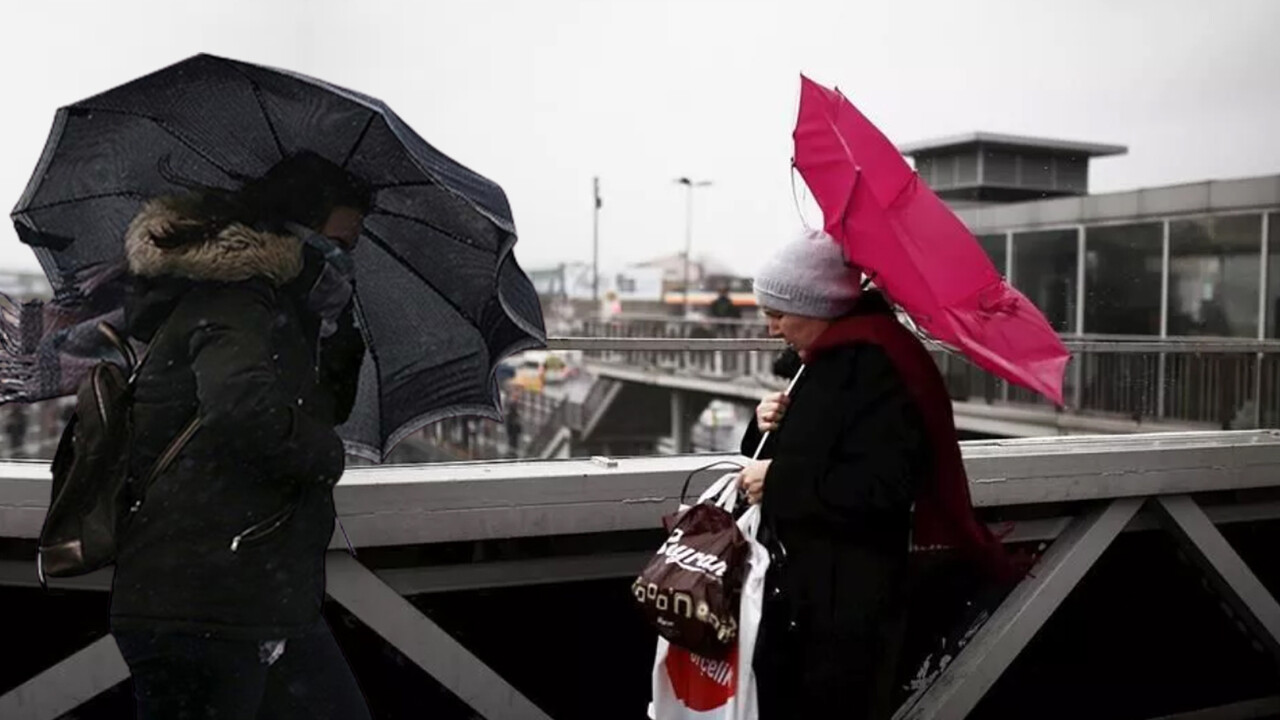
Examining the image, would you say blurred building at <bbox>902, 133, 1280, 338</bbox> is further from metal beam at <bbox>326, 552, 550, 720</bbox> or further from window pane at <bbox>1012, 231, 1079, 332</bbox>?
metal beam at <bbox>326, 552, 550, 720</bbox>

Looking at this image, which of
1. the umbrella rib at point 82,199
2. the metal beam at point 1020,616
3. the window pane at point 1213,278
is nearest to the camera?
the umbrella rib at point 82,199

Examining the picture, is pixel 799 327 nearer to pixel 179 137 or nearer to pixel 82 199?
pixel 179 137

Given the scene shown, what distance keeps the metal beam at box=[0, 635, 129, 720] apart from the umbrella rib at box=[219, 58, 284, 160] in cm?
129

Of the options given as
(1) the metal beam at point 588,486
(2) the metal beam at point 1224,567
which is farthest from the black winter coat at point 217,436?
(2) the metal beam at point 1224,567

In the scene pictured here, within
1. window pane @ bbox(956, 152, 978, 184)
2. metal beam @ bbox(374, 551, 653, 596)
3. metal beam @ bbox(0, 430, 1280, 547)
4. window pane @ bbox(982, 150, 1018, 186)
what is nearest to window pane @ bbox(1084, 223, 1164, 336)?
window pane @ bbox(982, 150, 1018, 186)

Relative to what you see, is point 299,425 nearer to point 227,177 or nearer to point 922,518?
point 227,177

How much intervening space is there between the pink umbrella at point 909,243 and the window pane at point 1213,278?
9497 mm

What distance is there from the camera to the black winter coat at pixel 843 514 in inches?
95.8

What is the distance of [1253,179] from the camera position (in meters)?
8.80

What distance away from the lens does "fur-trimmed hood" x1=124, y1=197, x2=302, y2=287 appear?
2135 millimetres

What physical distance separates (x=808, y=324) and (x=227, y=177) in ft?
3.80

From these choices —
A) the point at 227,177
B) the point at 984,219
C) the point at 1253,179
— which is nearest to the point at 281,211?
the point at 227,177

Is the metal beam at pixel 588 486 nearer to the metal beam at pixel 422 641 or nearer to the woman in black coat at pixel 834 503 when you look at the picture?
the metal beam at pixel 422 641

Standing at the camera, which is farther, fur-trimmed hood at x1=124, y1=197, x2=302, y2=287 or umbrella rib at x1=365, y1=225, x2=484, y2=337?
umbrella rib at x1=365, y1=225, x2=484, y2=337
